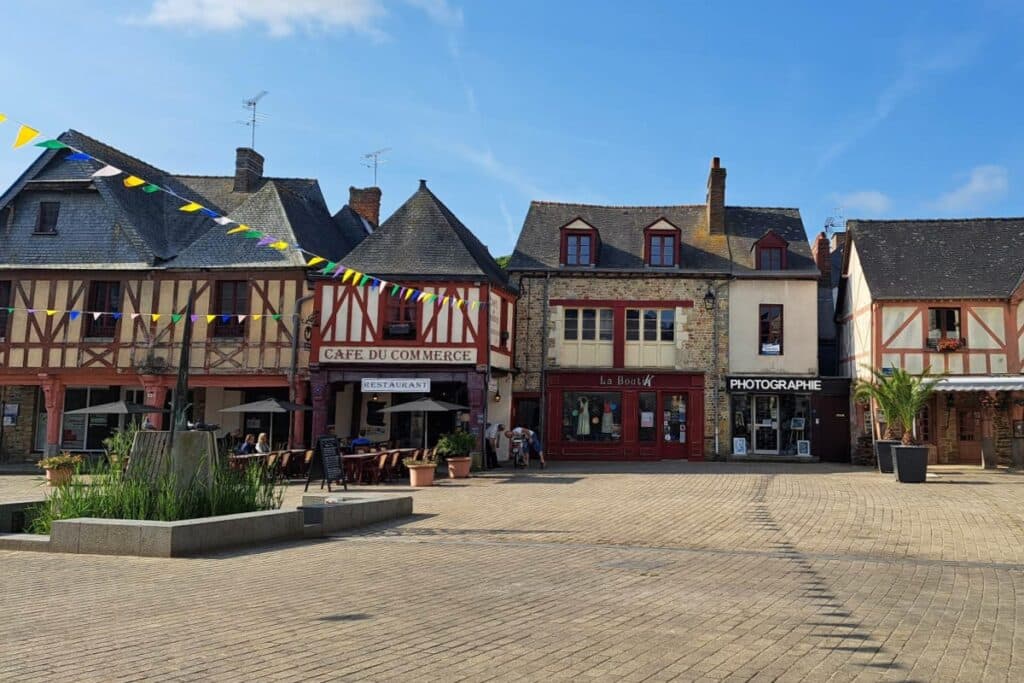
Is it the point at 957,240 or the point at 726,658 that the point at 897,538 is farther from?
the point at 957,240

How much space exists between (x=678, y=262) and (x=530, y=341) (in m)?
4.76

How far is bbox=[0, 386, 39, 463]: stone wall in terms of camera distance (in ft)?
72.5

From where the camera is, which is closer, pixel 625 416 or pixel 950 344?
pixel 950 344

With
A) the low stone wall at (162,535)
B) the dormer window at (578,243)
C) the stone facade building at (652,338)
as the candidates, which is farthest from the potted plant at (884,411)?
the low stone wall at (162,535)

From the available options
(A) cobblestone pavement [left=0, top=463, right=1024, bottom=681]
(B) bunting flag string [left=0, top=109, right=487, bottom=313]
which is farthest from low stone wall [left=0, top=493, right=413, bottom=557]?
(B) bunting flag string [left=0, top=109, right=487, bottom=313]

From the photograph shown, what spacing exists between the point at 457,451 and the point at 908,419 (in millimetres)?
8918

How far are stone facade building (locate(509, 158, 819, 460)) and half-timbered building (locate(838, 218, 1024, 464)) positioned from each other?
185 centimetres

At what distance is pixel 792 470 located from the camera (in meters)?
18.7

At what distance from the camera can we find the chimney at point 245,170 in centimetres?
2442

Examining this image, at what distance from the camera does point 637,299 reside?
22969 millimetres

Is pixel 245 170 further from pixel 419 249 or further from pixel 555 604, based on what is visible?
pixel 555 604

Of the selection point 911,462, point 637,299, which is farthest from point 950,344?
point 637,299

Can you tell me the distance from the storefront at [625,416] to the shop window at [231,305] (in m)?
8.35

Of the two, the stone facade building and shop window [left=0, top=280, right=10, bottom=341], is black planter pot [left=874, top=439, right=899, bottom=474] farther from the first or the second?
shop window [left=0, top=280, right=10, bottom=341]
